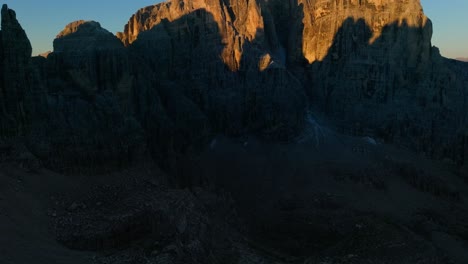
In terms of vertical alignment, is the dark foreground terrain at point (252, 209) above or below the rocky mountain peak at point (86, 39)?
below

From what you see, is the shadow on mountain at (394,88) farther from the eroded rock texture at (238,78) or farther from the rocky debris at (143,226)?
the rocky debris at (143,226)

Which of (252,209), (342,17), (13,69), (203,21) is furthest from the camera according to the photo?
(342,17)

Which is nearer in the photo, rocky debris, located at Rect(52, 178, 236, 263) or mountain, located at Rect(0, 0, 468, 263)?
rocky debris, located at Rect(52, 178, 236, 263)

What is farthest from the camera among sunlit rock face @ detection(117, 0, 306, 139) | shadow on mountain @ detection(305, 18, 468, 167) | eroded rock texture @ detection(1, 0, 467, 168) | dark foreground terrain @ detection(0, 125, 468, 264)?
shadow on mountain @ detection(305, 18, 468, 167)

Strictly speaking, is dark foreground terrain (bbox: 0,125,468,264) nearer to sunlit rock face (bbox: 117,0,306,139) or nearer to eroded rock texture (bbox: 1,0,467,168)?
eroded rock texture (bbox: 1,0,467,168)

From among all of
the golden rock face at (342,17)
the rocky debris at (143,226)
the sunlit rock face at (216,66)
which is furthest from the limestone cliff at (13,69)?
the golden rock face at (342,17)

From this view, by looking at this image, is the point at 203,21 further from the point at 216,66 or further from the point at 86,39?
the point at 86,39

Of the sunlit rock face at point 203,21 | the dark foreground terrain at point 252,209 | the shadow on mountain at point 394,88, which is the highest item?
the sunlit rock face at point 203,21

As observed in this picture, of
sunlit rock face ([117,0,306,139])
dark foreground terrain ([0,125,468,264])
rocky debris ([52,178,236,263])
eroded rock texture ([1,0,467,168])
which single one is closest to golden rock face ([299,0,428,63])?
eroded rock texture ([1,0,467,168])

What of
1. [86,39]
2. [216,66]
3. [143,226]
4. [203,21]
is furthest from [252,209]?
[203,21]

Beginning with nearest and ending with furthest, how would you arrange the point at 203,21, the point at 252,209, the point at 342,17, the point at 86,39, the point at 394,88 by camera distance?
the point at 86,39 → the point at 252,209 → the point at 203,21 → the point at 394,88 → the point at 342,17
